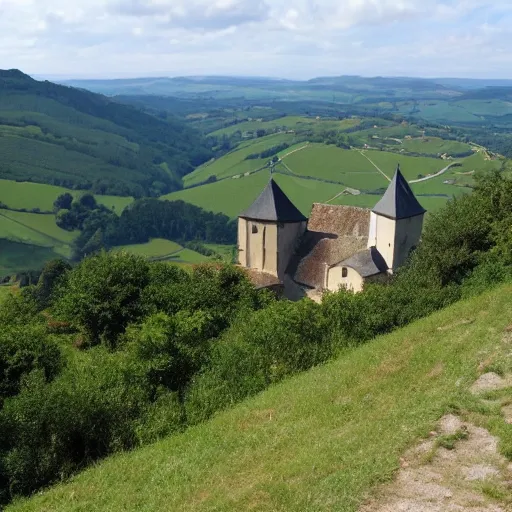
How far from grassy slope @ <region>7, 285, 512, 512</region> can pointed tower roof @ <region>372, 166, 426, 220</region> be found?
61.2 feet

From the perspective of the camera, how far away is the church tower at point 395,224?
38312 mm

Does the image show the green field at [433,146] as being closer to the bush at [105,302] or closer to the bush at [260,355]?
the bush at [105,302]

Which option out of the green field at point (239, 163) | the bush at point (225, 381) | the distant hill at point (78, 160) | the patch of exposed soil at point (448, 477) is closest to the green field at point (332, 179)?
the green field at point (239, 163)

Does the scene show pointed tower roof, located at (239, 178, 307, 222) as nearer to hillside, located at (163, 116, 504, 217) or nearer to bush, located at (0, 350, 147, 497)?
bush, located at (0, 350, 147, 497)

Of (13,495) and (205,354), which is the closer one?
(13,495)

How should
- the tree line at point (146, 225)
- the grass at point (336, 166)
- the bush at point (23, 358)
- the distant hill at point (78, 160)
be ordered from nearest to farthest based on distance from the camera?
1. the bush at point (23, 358)
2. the tree line at point (146, 225)
3. the grass at point (336, 166)
4. the distant hill at point (78, 160)

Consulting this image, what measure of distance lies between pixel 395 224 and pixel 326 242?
5303 mm

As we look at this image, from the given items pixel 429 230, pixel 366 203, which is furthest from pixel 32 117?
pixel 429 230

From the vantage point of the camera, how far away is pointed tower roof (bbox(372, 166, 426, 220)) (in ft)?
126

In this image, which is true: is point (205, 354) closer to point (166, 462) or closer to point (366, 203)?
point (166, 462)

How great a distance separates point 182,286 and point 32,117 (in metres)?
179

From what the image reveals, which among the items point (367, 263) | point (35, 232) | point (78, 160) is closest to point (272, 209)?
point (367, 263)

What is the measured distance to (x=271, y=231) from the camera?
134 feet

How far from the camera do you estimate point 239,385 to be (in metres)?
20.2
